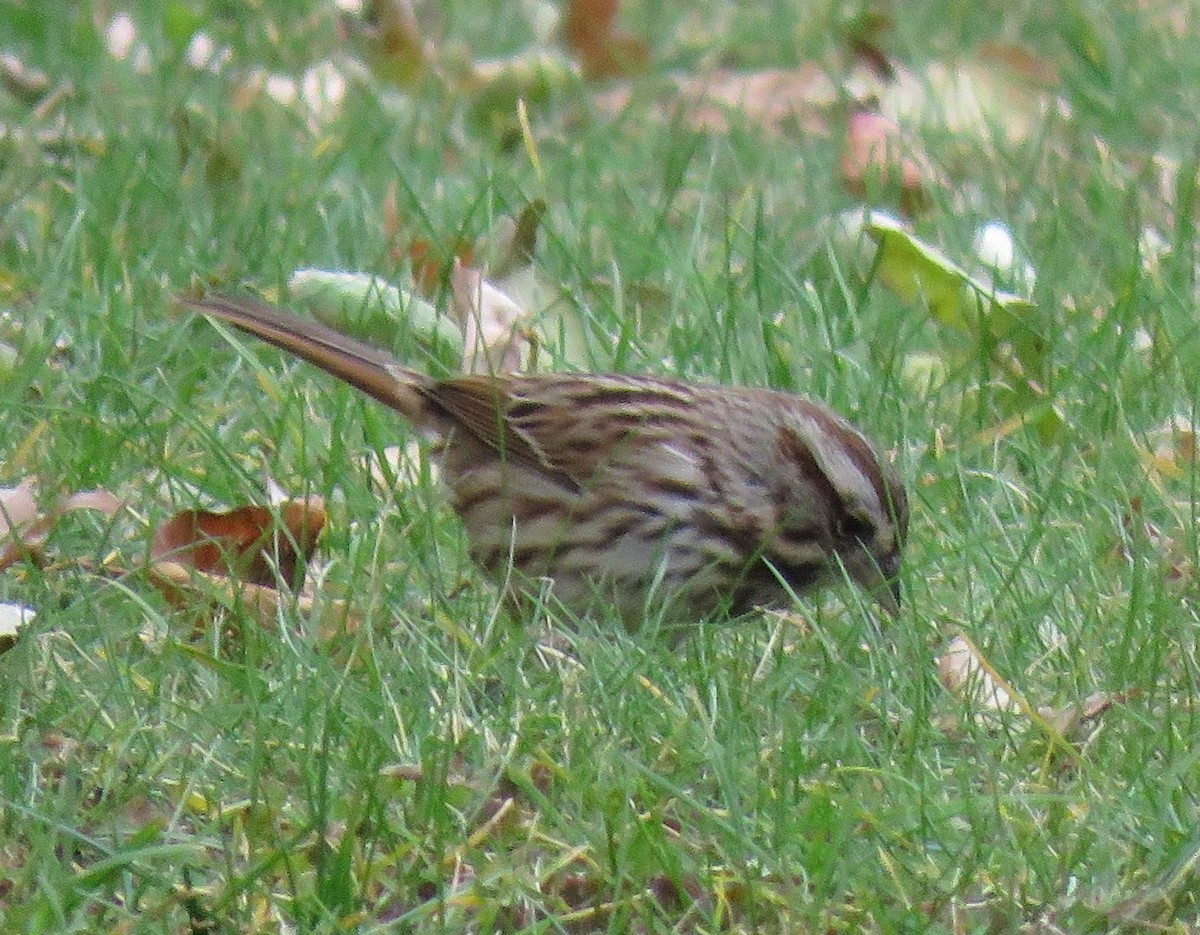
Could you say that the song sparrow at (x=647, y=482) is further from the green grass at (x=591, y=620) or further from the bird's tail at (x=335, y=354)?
the green grass at (x=591, y=620)

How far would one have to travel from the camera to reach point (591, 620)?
15.1 feet

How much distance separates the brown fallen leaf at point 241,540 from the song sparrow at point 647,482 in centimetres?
39

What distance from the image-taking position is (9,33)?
8211mm

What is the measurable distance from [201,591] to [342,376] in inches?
34.4

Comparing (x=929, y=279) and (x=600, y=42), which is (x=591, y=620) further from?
(x=600, y=42)

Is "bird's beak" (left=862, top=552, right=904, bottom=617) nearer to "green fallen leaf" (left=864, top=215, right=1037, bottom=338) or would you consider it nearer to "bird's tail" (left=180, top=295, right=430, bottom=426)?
"bird's tail" (left=180, top=295, right=430, bottom=426)

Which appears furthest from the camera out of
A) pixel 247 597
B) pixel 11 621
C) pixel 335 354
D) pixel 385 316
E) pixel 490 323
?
pixel 490 323

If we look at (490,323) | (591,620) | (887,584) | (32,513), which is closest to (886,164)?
(490,323)

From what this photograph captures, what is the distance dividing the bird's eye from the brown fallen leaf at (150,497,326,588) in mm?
1015

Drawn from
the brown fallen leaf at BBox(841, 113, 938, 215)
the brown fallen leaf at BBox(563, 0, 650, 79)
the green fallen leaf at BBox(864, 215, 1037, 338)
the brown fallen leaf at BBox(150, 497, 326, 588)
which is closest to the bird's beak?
the brown fallen leaf at BBox(150, 497, 326, 588)

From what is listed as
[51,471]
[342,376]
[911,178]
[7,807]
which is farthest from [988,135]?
[7,807]

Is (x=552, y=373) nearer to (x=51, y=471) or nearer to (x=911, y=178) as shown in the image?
(x=51, y=471)

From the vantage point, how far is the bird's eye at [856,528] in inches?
189

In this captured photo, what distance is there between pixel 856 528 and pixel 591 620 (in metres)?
0.59
